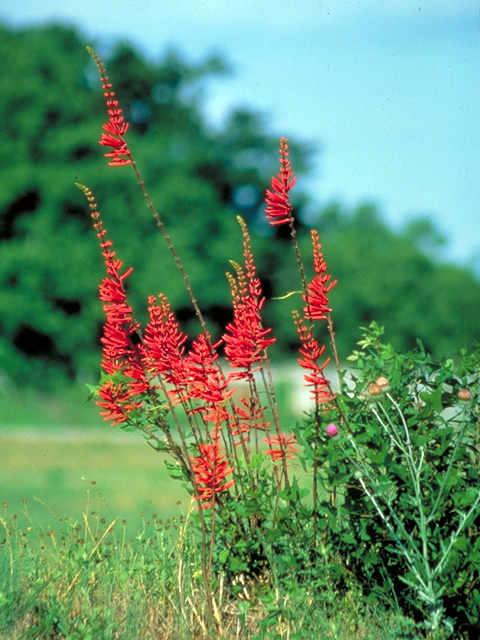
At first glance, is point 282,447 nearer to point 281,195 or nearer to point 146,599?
point 146,599

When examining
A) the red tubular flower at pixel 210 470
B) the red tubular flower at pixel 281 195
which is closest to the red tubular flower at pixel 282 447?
the red tubular flower at pixel 210 470

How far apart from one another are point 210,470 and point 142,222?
28182 millimetres

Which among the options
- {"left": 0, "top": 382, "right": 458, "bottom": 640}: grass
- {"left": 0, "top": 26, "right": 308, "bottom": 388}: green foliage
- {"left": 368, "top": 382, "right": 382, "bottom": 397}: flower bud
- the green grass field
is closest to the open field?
the green grass field

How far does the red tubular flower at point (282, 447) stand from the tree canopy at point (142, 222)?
25.8 m

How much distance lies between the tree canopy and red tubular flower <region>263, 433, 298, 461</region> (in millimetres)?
25771

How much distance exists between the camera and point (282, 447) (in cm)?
411

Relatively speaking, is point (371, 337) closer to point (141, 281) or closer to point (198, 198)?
point (141, 281)

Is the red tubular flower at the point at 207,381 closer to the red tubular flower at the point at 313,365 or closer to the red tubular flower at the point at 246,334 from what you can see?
the red tubular flower at the point at 246,334

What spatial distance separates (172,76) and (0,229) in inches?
364

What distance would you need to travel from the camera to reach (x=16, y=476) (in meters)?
18.1

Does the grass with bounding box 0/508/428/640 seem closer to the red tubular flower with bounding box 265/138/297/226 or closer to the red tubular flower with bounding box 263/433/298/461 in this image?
the red tubular flower with bounding box 263/433/298/461

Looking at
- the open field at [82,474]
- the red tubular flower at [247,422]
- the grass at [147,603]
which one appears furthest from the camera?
the open field at [82,474]

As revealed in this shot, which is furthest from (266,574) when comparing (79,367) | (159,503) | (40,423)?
(79,367)

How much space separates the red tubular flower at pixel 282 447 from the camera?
4105 mm
